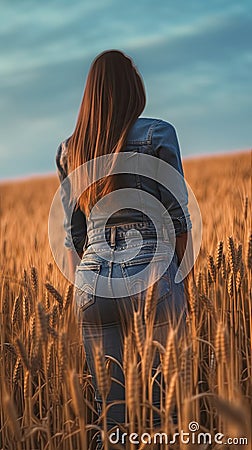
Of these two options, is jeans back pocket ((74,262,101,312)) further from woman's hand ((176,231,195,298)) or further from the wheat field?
woman's hand ((176,231,195,298))

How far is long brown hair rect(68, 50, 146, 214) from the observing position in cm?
165

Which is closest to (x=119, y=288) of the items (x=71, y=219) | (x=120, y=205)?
(x=120, y=205)

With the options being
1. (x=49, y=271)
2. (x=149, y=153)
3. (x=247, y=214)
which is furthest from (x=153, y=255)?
(x=247, y=214)

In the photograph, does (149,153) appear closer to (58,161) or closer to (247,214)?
(58,161)

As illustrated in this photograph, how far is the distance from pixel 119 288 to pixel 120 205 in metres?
0.23

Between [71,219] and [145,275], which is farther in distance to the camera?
[71,219]

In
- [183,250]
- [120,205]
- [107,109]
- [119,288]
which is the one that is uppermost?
[107,109]

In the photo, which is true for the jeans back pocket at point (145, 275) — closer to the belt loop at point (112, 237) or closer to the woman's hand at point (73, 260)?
the belt loop at point (112, 237)

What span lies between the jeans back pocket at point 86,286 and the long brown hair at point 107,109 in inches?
7.2

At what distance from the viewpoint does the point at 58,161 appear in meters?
1.85

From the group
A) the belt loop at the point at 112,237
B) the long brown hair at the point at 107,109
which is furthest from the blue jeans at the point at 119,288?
the long brown hair at the point at 107,109

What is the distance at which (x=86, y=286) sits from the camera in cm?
159

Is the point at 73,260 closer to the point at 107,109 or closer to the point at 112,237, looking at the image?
the point at 112,237

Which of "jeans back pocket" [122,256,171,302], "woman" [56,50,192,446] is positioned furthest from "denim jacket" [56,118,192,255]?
"jeans back pocket" [122,256,171,302]
